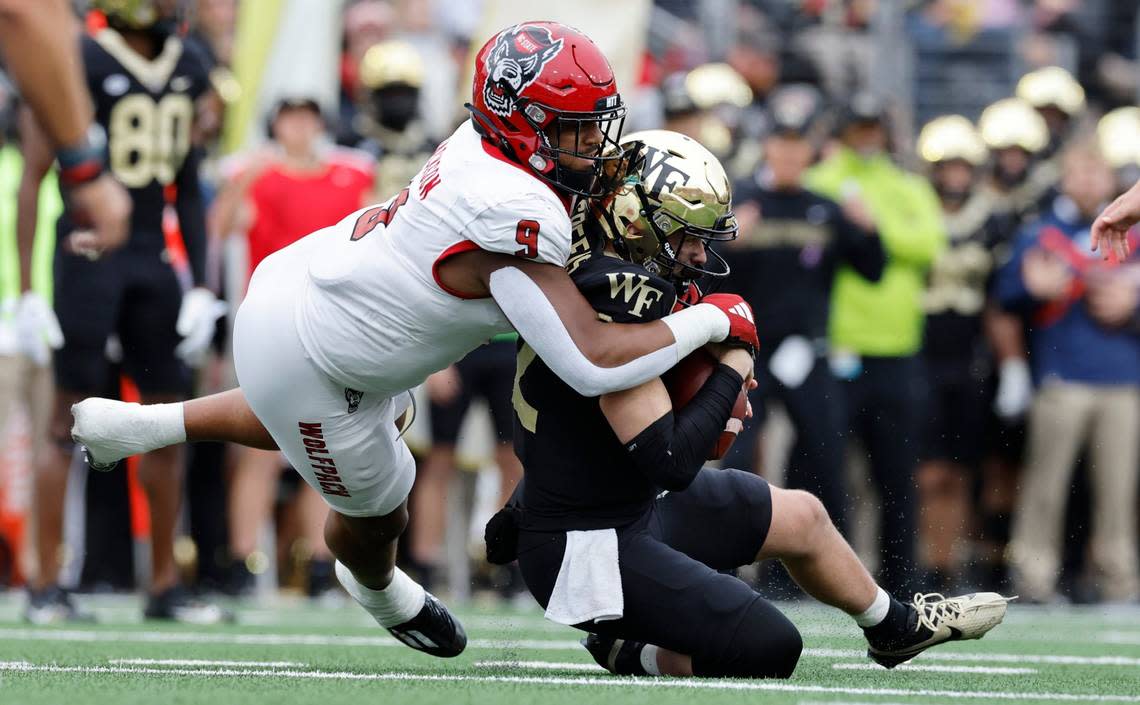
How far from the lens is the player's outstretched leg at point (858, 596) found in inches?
194

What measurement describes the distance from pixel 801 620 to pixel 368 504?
61.1 inches

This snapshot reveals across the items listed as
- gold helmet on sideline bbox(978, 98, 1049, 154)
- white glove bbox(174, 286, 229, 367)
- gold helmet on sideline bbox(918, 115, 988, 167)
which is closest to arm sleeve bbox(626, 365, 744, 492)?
white glove bbox(174, 286, 229, 367)

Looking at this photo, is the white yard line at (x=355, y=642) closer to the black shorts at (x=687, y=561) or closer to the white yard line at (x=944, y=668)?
the white yard line at (x=944, y=668)

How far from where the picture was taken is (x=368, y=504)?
5.07m

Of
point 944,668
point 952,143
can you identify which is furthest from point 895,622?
point 952,143

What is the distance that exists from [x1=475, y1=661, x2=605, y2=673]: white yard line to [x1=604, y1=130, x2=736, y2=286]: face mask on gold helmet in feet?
3.46

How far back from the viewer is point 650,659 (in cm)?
501

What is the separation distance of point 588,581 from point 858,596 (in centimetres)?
67

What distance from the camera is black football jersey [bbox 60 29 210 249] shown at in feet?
23.8

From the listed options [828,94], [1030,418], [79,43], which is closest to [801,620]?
[79,43]

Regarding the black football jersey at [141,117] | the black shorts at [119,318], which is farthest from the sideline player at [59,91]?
the black football jersey at [141,117]

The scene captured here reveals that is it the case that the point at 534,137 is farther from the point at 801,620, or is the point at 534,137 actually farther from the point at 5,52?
the point at 801,620

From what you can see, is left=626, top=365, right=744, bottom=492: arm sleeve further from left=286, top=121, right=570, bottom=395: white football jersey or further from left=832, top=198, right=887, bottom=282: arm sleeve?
left=832, top=198, right=887, bottom=282: arm sleeve

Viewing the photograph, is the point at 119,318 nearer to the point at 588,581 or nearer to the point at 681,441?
the point at 588,581
